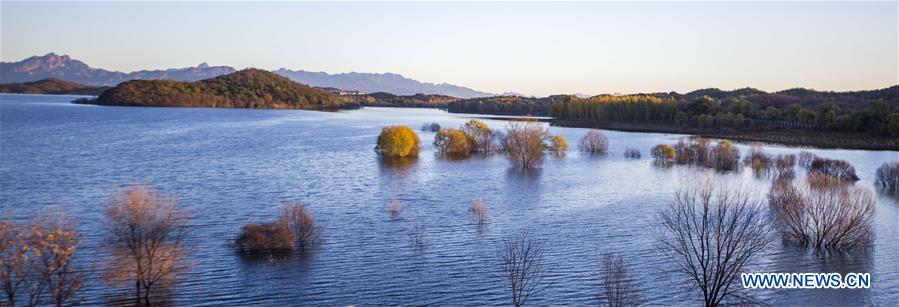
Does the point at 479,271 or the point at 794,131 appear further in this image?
the point at 794,131

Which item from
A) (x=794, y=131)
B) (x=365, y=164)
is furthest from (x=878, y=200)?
(x=794, y=131)

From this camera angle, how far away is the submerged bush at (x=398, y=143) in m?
62.1

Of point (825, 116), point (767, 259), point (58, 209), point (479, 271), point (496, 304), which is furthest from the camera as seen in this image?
point (825, 116)

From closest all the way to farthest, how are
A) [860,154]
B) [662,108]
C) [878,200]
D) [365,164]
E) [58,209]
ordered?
[58,209] → [878,200] → [365,164] → [860,154] → [662,108]

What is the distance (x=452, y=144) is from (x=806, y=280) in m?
46.1

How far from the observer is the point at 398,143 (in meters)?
62.0

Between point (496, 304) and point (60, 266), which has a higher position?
→ point (60, 266)

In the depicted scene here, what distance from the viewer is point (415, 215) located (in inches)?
1264

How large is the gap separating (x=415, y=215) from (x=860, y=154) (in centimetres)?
6397

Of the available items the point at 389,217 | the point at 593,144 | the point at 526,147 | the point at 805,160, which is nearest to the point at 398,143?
the point at 526,147

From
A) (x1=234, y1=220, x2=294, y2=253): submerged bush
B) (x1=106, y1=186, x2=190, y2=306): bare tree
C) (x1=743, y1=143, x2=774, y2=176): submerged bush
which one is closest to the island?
(x1=743, y1=143, x2=774, y2=176): submerged bush

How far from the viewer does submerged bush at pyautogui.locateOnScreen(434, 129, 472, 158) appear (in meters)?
66.2

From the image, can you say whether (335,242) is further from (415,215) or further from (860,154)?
(860,154)

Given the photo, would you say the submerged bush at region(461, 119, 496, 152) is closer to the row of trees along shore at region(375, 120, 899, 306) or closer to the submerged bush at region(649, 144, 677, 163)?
the row of trees along shore at region(375, 120, 899, 306)
